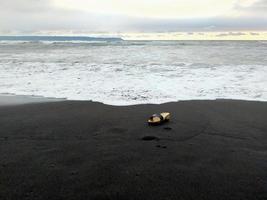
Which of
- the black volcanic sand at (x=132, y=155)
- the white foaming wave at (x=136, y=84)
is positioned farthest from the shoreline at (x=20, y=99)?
the black volcanic sand at (x=132, y=155)

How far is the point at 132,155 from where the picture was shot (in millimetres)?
4297

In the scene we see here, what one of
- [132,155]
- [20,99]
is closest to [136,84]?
→ [20,99]

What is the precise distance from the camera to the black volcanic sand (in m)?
3.32

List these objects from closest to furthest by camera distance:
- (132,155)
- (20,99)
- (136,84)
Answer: (132,155)
(20,99)
(136,84)

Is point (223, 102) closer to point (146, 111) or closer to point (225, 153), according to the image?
point (146, 111)

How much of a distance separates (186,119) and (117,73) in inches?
305

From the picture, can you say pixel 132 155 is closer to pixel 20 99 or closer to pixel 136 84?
pixel 20 99

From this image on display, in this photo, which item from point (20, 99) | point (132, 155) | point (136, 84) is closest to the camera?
point (132, 155)

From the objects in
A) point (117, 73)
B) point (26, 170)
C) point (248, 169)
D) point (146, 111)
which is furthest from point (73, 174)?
point (117, 73)

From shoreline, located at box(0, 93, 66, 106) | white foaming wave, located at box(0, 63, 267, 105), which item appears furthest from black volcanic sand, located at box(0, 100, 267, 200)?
white foaming wave, located at box(0, 63, 267, 105)

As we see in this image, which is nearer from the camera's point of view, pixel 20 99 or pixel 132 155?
pixel 132 155

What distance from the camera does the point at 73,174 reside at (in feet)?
12.1

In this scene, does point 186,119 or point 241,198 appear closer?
point 241,198

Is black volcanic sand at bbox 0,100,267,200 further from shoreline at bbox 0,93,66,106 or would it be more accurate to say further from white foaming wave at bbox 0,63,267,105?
white foaming wave at bbox 0,63,267,105
